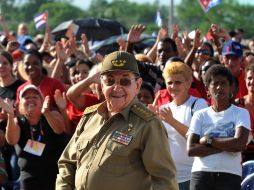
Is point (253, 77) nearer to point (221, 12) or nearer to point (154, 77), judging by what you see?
point (154, 77)

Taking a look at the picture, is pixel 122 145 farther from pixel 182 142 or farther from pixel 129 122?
pixel 182 142

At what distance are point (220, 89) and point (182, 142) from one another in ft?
2.58

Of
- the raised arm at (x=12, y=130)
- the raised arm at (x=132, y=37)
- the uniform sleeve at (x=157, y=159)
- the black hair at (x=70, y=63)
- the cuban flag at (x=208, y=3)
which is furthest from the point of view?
the cuban flag at (x=208, y=3)

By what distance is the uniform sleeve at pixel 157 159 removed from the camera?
566 centimetres

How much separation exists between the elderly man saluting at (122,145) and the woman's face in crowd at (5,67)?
5.04 m

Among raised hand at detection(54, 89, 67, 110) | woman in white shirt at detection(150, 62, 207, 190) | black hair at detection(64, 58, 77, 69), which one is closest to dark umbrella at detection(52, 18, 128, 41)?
black hair at detection(64, 58, 77, 69)

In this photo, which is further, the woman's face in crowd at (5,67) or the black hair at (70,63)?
the black hair at (70,63)

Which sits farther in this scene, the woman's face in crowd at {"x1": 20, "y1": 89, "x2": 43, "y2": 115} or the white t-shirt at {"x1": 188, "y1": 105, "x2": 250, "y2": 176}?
the woman's face in crowd at {"x1": 20, "y1": 89, "x2": 43, "y2": 115}

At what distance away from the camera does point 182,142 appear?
828 cm

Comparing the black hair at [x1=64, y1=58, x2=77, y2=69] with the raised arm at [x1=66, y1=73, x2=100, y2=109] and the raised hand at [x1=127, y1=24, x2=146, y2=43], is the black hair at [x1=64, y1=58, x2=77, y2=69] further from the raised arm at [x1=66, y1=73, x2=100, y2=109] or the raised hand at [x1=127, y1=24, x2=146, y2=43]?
the raised arm at [x1=66, y1=73, x2=100, y2=109]

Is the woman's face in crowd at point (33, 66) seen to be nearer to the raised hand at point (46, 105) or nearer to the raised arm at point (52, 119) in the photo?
the raised arm at point (52, 119)

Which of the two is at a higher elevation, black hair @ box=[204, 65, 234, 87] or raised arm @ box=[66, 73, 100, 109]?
black hair @ box=[204, 65, 234, 87]

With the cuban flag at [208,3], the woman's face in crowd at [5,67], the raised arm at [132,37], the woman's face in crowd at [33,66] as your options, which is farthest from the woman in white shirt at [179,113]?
the cuban flag at [208,3]

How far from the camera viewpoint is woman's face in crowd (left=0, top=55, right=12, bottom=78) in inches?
426
